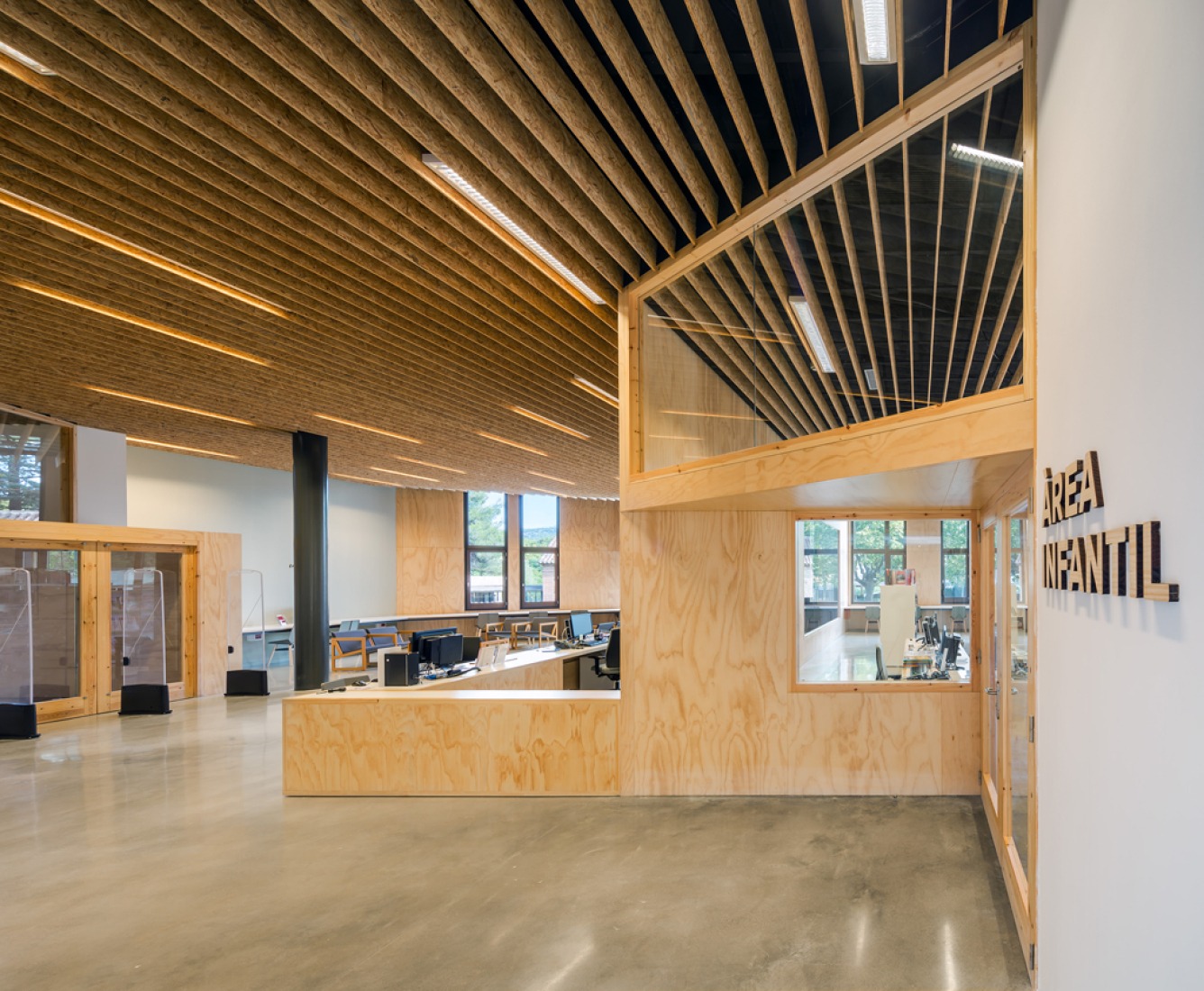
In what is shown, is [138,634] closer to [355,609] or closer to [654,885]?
[355,609]

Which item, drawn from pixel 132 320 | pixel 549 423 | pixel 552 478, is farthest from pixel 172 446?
pixel 132 320

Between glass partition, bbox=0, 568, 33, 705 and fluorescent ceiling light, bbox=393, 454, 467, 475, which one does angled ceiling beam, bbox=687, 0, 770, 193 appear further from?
fluorescent ceiling light, bbox=393, 454, 467, 475

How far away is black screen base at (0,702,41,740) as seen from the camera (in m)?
9.70

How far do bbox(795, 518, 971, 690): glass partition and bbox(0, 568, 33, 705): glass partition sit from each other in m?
9.59

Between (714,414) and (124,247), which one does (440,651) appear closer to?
(714,414)

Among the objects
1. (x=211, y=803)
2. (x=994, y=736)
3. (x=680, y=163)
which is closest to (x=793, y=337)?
(x=680, y=163)

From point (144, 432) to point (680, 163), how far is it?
11.1 m

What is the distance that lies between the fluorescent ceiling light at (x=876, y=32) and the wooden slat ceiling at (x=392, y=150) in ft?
0.50

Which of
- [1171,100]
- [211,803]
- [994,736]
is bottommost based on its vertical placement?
[211,803]

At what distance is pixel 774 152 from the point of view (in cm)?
522

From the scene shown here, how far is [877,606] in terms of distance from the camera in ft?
20.9

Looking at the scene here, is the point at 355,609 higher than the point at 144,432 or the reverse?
the reverse

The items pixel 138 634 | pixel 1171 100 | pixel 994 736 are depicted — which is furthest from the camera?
pixel 138 634

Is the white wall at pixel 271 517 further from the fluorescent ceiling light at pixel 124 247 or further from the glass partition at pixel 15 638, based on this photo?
the fluorescent ceiling light at pixel 124 247
